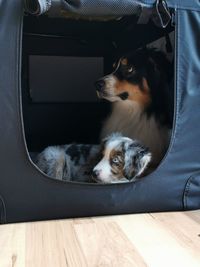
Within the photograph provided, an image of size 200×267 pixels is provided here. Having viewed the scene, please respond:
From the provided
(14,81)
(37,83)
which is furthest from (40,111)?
(14,81)

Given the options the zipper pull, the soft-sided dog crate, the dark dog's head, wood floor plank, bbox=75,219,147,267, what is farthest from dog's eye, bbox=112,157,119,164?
the zipper pull

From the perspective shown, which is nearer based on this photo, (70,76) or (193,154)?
(193,154)

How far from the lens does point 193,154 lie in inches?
58.2

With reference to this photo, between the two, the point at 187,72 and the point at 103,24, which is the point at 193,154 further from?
the point at 103,24

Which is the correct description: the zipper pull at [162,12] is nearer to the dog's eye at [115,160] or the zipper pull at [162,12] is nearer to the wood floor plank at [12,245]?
the dog's eye at [115,160]

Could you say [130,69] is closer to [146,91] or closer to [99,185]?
[146,91]

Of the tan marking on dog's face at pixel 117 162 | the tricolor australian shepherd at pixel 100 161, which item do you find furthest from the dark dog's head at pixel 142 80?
the tan marking on dog's face at pixel 117 162

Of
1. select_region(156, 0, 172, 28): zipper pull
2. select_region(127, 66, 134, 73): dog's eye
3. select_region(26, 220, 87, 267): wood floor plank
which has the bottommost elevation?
select_region(26, 220, 87, 267): wood floor plank

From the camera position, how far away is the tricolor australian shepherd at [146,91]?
179cm

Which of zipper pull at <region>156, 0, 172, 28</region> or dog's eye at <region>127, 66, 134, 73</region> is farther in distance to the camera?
dog's eye at <region>127, 66, 134, 73</region>

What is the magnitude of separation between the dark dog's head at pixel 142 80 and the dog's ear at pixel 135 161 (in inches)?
14.4

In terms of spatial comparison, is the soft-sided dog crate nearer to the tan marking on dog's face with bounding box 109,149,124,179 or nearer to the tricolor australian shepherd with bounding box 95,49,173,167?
the tan marking on dog's face with bounding box 109,149,124,179

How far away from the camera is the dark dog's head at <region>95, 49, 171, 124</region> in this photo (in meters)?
1.81

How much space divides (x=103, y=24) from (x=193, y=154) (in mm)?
1095
